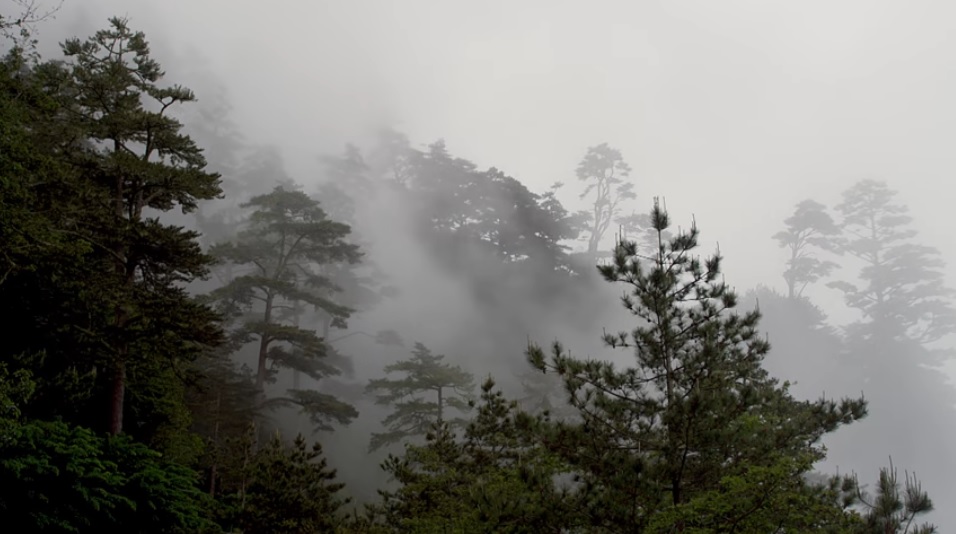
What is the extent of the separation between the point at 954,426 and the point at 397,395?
225ft

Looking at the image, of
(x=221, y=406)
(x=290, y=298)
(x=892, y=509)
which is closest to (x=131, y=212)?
(x=221, y=406)

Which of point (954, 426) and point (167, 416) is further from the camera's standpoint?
point (954, 426)

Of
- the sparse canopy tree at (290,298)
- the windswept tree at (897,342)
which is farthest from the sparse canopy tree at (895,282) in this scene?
the sparse canopy tree at (290,298)

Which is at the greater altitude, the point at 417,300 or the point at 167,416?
the point at 417,300

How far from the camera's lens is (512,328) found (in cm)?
4981

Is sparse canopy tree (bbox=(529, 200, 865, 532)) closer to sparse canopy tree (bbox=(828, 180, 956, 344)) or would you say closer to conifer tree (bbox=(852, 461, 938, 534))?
conifer tree (bbox=(852, 461, 938, 534))

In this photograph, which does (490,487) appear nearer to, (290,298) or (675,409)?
(675,409)

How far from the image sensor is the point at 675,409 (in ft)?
28.0

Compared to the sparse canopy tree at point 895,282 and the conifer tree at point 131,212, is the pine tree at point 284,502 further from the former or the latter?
the sparse canopy tree at point 895,282

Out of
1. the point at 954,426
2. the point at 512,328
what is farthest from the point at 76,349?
the point at 954,426

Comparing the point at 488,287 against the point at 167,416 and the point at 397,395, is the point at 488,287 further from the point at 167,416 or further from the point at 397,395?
the point at 167,416

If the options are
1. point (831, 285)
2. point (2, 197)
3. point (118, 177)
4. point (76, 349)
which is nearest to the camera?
point (2, 197)

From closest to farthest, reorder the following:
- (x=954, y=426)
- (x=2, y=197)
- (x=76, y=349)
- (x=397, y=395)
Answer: (x=2, y=197), (x=76, y=349), (x=397, y=395), (x=954, y=426)

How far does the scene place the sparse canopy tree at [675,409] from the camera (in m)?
8.17
